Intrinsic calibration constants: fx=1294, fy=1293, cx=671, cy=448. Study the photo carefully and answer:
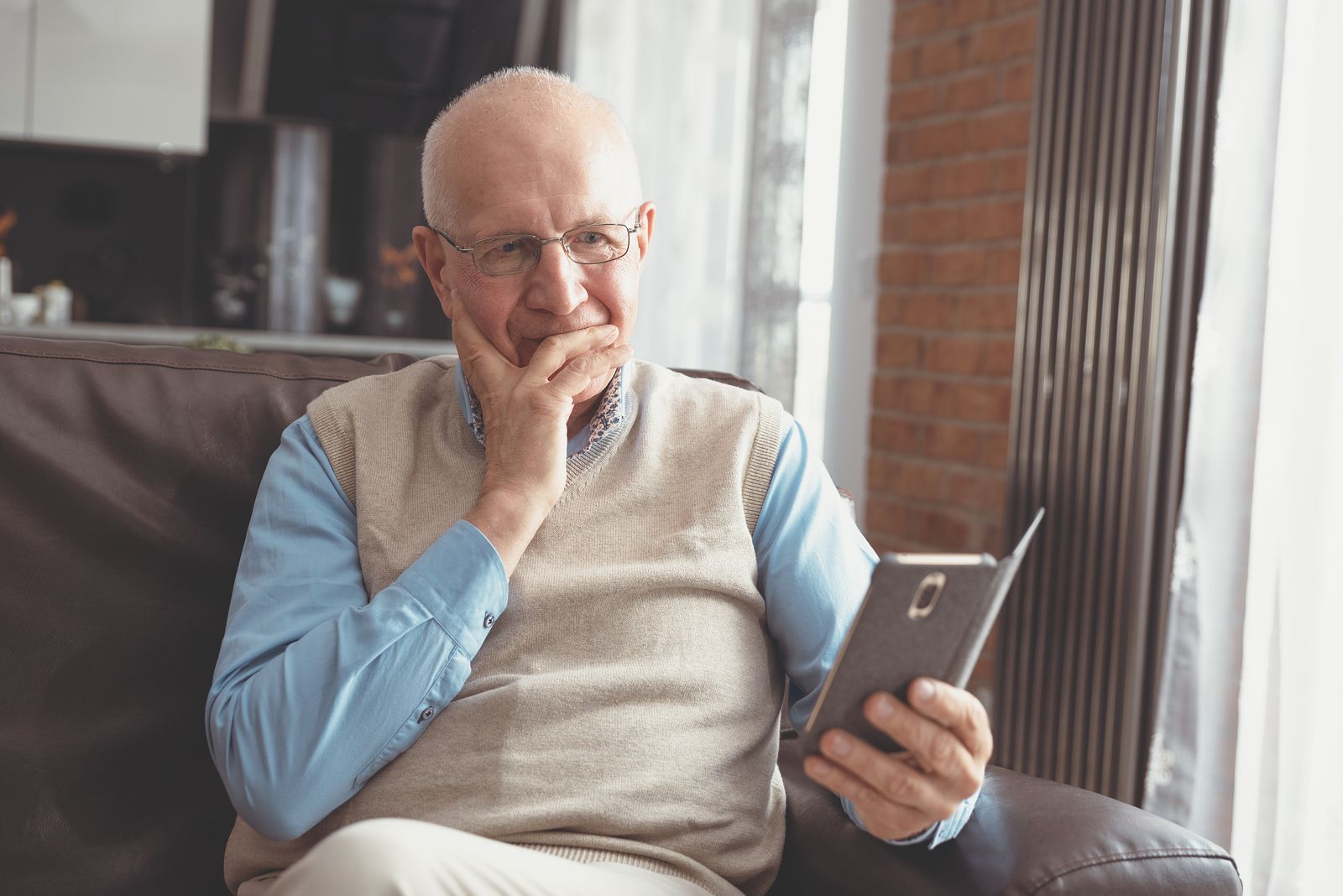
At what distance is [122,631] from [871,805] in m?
0.80

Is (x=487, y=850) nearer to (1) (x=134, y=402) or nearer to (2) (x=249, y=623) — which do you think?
(2) (x=249, y=623)

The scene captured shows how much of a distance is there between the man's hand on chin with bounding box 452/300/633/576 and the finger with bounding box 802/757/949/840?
36cm

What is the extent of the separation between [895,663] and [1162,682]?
1.41 m

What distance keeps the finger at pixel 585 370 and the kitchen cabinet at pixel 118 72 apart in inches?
134

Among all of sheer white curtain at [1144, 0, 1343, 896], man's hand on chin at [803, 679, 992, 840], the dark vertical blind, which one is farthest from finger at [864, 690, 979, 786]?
the dark vertical blind

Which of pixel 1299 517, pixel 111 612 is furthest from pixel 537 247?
pixel 1299 517

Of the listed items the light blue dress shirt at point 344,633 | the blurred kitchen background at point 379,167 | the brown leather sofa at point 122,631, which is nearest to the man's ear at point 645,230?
the light blue dress shirt at point 344,633

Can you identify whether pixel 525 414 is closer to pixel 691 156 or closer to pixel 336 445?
pixel 336 445

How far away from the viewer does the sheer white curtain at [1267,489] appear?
Answer: 1.92m

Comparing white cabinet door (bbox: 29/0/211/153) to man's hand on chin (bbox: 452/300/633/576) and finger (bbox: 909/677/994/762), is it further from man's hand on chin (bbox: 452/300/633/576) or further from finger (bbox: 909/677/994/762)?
finger (bbox: 909/677/994/762)

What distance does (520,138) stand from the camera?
4.32ft

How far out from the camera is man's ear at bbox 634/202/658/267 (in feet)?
4.56

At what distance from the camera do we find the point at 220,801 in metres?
1.37

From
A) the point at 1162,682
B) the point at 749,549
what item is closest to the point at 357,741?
the point at 749,549
